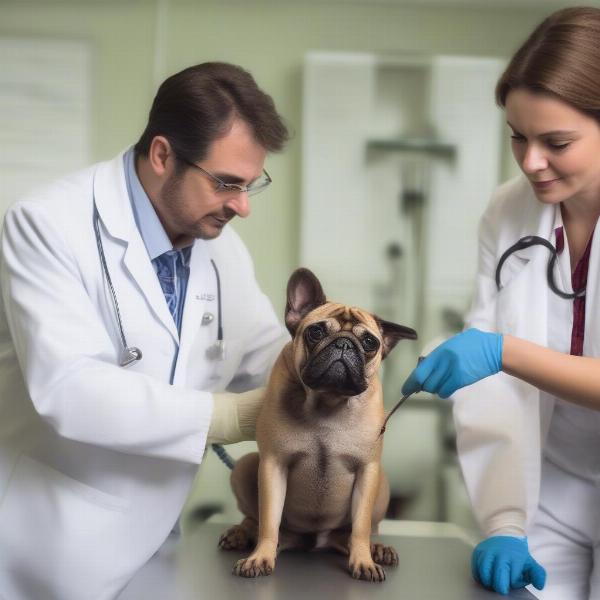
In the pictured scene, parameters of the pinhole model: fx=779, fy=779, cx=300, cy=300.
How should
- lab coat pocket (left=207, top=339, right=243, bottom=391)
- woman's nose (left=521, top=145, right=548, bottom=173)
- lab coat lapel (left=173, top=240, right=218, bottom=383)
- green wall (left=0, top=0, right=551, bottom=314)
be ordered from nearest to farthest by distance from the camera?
woman's nose (left=521, top=145, right=548, bottom=173)
lab coat lapel (left=173, top=240, right=218, bottom=383)
lab coat pocket (left=207, top=339, right=243, bottom=391)
green wall (left=0, top=0, right=551, bottom=314)

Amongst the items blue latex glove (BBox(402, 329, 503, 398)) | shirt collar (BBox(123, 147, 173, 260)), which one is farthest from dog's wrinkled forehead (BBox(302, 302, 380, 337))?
shirt collar (BBox(123, 147, 173, 260))

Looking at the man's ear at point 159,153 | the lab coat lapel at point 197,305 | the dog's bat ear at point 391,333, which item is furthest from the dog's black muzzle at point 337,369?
the man's ear at point 159,153

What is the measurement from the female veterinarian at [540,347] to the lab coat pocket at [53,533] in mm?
583

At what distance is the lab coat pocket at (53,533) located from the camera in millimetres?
1294

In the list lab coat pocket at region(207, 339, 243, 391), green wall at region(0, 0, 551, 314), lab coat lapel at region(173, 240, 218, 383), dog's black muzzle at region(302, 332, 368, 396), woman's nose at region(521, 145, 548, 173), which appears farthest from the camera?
green wall at region(0, 0, 551, 314)

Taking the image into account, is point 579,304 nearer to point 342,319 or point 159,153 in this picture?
point 342,319

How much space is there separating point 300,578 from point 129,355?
1.56 feet

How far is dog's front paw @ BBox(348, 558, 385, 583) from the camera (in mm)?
1286

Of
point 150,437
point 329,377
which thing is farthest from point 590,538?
point 150,437

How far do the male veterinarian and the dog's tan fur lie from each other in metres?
0.10

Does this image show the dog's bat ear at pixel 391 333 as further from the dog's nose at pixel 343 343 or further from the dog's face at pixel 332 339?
the dog's nose at pixel 343 343

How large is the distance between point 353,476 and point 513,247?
54cm

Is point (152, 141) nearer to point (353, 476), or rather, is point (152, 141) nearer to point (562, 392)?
point (353, 476)

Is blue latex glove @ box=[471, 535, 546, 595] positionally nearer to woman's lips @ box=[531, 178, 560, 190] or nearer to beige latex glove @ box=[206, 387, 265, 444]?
beige latex glove @ box=[206, 387, 265, 444]
